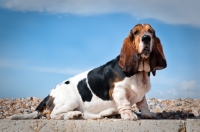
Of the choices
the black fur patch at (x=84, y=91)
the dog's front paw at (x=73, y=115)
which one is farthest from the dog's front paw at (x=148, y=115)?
the dog's front paw at (x=73, y=115)

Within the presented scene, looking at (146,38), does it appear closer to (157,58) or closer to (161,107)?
(157,58)

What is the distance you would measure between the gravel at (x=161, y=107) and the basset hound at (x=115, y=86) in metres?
1.53

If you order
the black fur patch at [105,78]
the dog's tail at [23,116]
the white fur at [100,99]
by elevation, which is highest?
the black fur patch at [105,78]

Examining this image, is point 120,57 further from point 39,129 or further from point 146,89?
point 39,129

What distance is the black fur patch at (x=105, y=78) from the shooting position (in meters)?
6.17

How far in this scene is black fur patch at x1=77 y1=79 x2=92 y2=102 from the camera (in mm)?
6562

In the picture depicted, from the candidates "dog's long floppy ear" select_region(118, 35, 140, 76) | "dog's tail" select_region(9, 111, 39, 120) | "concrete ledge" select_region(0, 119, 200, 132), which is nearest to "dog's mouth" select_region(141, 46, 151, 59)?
"dog's long floppy ear" select_region(118, 35, 140, 76)

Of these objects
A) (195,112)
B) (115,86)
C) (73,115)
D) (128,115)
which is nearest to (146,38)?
(115,86)

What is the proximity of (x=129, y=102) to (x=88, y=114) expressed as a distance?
99 centimetres

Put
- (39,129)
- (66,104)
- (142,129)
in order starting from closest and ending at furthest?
(142,129) < (39,129) < (66,104)

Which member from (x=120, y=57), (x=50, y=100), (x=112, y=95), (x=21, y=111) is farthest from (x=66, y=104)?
(x=21, y=111)

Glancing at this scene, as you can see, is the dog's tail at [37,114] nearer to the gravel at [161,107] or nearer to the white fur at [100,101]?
the white fur at [100,101]

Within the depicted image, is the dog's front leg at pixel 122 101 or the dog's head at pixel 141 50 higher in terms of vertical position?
the dog's head at pixel 141 50

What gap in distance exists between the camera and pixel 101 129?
5.66m
